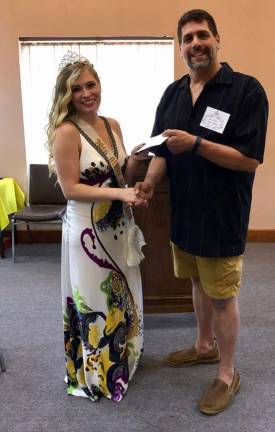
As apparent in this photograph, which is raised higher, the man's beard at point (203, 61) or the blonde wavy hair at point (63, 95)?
the man's beard at point (203, 61)

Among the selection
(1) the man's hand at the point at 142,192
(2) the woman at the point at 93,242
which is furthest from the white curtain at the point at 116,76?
(1) the man's hand at the point at 142,192

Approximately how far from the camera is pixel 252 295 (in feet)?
9.53

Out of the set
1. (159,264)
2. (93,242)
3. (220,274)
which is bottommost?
(159,264)

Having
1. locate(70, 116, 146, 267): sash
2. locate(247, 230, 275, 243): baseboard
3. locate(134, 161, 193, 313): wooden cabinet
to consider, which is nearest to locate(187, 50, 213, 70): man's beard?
locate(70, 116, 146, 267): sash

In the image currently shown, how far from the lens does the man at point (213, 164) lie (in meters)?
1.45

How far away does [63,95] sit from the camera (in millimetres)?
1576

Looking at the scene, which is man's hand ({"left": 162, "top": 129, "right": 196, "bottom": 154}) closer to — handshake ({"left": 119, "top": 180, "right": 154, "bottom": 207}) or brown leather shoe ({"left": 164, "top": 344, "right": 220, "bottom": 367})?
handshake ({"left": 119, "top": 180, "right": 154, "bottom": 207})

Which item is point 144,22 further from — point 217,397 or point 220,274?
point 217,397

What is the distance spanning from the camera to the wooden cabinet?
2221 millimetres

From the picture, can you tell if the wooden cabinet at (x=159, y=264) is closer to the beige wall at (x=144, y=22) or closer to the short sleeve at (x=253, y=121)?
the short sleeve at (x=253, y=121)

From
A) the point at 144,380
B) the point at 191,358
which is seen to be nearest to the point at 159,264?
the point at 191,358

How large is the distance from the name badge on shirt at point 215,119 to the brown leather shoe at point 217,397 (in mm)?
1113

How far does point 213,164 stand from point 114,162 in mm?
402

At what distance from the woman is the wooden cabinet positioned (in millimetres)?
428
